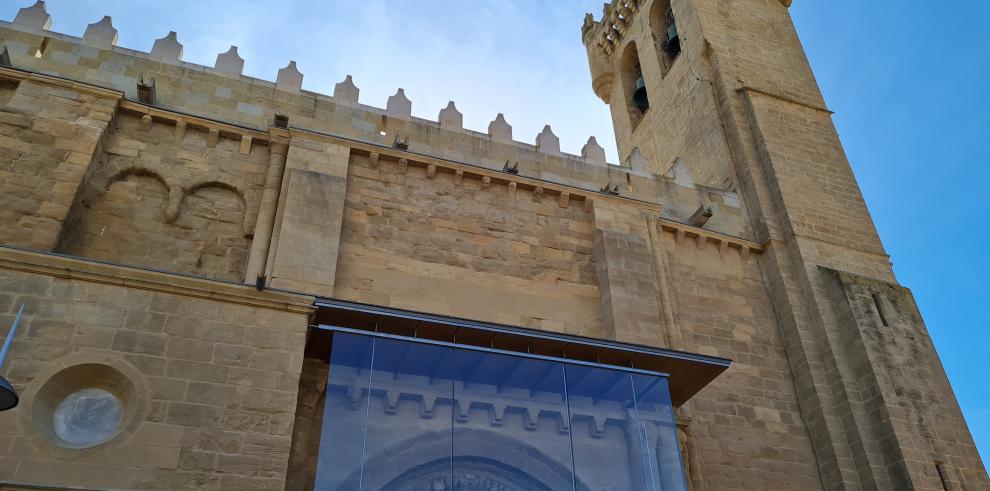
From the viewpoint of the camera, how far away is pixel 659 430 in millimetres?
7941

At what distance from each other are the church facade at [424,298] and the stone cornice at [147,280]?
0.02 metres

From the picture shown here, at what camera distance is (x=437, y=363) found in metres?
7.51

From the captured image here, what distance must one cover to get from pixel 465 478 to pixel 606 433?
4.73 ft

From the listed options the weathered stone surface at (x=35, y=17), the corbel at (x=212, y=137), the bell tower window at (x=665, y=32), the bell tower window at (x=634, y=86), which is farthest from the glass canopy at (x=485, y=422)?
the bell tower window at (x=634, y=86)

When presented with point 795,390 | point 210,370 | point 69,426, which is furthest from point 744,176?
point 69,426

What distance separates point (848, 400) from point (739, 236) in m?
3.05

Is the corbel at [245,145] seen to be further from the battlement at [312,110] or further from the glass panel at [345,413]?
the glass panel at [345,413]

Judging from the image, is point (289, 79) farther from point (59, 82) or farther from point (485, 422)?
point (485, 422)

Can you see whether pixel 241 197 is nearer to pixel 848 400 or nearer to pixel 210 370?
pixel 210 370

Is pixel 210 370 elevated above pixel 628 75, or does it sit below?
below

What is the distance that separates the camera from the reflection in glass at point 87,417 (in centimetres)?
586

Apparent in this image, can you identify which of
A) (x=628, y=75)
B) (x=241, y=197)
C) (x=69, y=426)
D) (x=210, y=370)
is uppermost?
(x=628, y=75)

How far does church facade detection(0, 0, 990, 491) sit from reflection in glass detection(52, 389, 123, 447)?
2cm

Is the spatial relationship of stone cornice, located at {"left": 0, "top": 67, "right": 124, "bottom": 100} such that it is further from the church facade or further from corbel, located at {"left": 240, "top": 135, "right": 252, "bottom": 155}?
corbel, located at {"left": 240, "top": 135, "right": 252, "bottom": 155}
